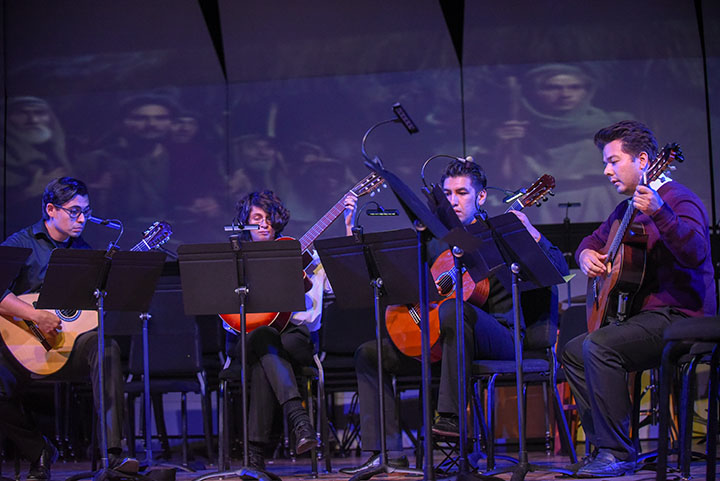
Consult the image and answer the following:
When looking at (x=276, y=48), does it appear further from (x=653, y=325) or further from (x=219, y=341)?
(x=653, y=325)

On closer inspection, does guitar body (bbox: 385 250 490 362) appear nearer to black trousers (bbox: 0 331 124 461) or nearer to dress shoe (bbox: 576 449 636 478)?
dress shoe (bbox: 576 449 636 478)

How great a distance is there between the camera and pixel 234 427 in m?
6.23

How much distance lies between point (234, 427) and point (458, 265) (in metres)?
3.65

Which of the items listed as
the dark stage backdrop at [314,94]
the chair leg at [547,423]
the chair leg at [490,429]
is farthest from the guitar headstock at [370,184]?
the dark stage backdrop at [314,94]

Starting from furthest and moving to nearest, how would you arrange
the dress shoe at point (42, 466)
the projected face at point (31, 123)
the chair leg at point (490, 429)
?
1. the projected face at point (31, 123)
2. the dress shoe at point (42, 466)
3. the chair leg at point (490, 429)

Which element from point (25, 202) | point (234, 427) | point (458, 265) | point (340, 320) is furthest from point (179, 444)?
point (458, 265)

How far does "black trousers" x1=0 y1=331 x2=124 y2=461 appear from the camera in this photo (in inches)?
166

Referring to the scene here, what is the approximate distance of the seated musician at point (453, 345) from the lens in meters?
3.80

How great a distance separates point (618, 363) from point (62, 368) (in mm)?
2904

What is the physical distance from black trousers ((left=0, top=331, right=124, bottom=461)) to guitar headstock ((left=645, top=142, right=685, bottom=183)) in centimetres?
278

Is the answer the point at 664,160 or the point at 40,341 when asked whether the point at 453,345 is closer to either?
the point at 664,160

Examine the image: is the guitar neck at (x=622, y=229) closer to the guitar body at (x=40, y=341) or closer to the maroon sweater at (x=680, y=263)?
the maroon sweater at (x=680, y=263)

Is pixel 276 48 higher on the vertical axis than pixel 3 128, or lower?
higher

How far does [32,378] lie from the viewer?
14.5 ft
